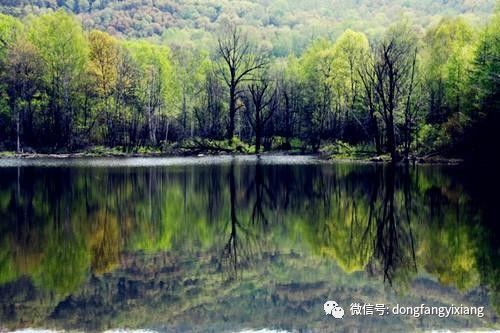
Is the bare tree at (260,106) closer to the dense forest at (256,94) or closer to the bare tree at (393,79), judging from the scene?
the dense forest at (256,94)

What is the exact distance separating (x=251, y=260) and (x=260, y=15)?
133277mm

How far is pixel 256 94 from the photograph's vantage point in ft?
233

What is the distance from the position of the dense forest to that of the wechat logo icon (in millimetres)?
33808

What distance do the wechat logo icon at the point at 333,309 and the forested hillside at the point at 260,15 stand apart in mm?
96842

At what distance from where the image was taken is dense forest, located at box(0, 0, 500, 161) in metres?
49.2

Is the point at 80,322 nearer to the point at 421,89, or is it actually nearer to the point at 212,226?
the point at 212,226

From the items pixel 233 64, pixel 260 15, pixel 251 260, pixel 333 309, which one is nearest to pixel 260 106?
pixel 233 64

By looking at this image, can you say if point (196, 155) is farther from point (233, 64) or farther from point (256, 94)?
point (233, 64)

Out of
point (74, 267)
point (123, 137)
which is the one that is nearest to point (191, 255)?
point (74, 267)

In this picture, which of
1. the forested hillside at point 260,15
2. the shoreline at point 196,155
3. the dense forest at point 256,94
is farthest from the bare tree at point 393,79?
the forested hillside at point 260,15

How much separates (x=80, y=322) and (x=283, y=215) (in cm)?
1047

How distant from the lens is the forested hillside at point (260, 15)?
115625mm

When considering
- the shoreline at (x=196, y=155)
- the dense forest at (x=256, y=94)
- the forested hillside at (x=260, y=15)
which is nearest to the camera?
the shoreline at (x=196, y=155)

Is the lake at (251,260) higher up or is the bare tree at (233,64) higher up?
the bare tree at (233,64)
